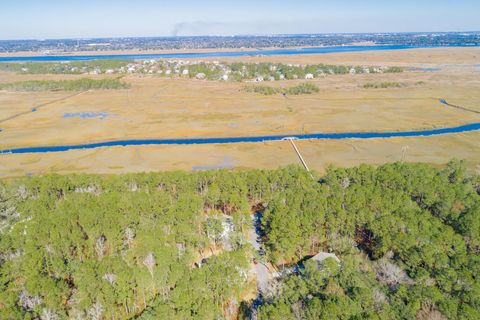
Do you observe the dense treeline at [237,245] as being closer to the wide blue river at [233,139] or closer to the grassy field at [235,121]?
the grassy field at [235,121]

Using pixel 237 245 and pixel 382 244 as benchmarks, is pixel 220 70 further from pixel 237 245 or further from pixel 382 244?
pixel 382 244

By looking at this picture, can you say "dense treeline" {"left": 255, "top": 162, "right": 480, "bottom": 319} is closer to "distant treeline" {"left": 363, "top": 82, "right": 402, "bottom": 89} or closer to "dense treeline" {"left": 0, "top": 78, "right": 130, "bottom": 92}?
"distant treeline" {"left": 363, "top": 82, "right": 402, "bottom": 89}

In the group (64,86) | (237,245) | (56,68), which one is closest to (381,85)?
(237,245)

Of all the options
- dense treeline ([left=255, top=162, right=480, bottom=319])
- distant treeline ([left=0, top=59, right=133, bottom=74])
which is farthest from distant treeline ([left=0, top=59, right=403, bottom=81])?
dense treeline ([left=255, top=162, right=480, bottom=319])

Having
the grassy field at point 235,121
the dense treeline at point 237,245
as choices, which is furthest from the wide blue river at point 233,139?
the dense treeline at point 237,245

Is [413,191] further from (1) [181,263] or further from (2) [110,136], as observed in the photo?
(2) [110,136]

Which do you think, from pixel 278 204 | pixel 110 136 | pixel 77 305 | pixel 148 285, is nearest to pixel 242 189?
pixel 278 204
